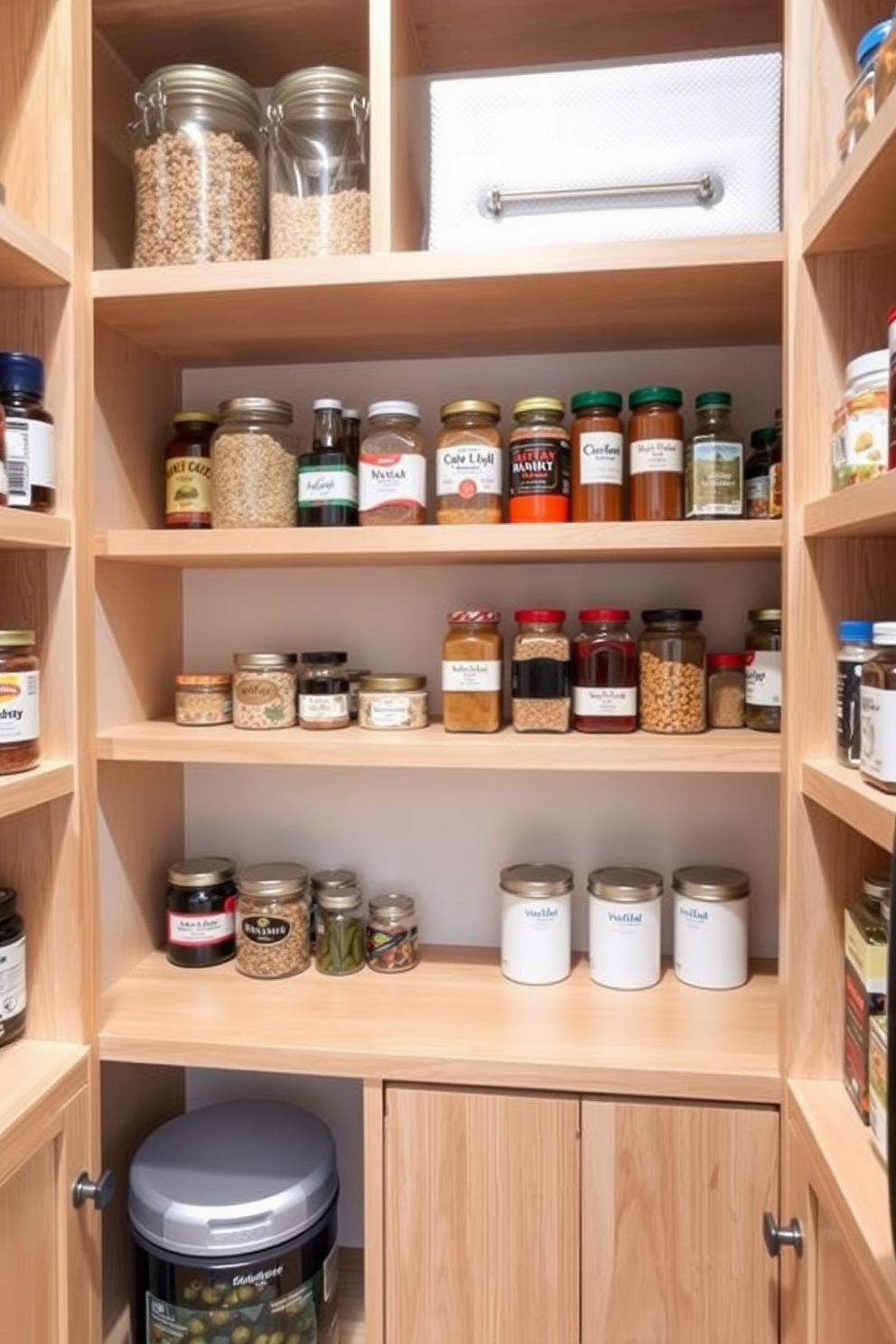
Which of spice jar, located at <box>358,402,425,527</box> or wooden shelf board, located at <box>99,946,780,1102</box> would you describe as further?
spice jar, located at <box>358,402,425,527</box>

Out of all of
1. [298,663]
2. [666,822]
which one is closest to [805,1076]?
[666,822]

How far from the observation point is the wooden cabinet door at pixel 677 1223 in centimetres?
98

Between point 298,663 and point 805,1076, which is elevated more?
point 298,663

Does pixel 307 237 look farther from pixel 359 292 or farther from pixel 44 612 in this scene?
pixel 44 612

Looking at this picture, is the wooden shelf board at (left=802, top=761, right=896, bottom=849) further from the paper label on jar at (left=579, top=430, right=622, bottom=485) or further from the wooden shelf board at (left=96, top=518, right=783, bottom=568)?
the paper label on jar at (left=579, top=430, right=622, bottom=485)

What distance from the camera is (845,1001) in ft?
3.05

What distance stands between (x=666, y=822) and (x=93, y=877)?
794mm

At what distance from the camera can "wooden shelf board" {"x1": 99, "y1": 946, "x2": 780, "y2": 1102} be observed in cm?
100

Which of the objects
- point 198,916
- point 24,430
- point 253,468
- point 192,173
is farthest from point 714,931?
point 192,173

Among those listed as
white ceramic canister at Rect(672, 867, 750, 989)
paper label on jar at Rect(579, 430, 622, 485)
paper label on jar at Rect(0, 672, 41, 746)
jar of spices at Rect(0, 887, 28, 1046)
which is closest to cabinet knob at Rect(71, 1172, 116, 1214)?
jar of spices at Rect(0, 887, 28, 1046)

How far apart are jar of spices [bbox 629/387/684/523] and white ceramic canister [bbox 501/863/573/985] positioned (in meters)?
0.51

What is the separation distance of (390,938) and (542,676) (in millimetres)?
444

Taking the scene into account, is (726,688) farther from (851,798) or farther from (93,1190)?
(93,1190)

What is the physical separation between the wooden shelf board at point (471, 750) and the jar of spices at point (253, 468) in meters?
0.29
